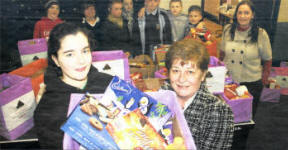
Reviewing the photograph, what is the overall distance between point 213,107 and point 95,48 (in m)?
0.58

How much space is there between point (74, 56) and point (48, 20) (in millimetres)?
223

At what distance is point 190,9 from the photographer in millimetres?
1160

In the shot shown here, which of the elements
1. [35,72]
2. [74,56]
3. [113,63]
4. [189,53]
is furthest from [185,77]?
[35,72]

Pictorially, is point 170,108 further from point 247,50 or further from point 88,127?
point 247,50

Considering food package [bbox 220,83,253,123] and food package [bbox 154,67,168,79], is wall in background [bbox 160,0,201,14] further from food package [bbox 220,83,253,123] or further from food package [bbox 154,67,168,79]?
food package [bbox 220,83,253,123]

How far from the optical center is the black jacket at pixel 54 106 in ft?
3.86

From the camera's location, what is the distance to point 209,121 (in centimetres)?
117

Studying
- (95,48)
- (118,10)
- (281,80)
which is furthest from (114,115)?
(281,80)

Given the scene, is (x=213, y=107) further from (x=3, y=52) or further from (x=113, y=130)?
(x=3, y=52)

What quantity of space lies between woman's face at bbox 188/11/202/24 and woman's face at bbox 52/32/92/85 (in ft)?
1.50

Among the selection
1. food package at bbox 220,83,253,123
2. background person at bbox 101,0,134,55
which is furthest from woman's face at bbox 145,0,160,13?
food package at bbox 220,83,253,123

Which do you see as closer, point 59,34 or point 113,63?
point 59,34

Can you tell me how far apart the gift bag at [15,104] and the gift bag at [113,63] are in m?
0.34

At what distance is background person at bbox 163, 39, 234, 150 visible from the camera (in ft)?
3.63
